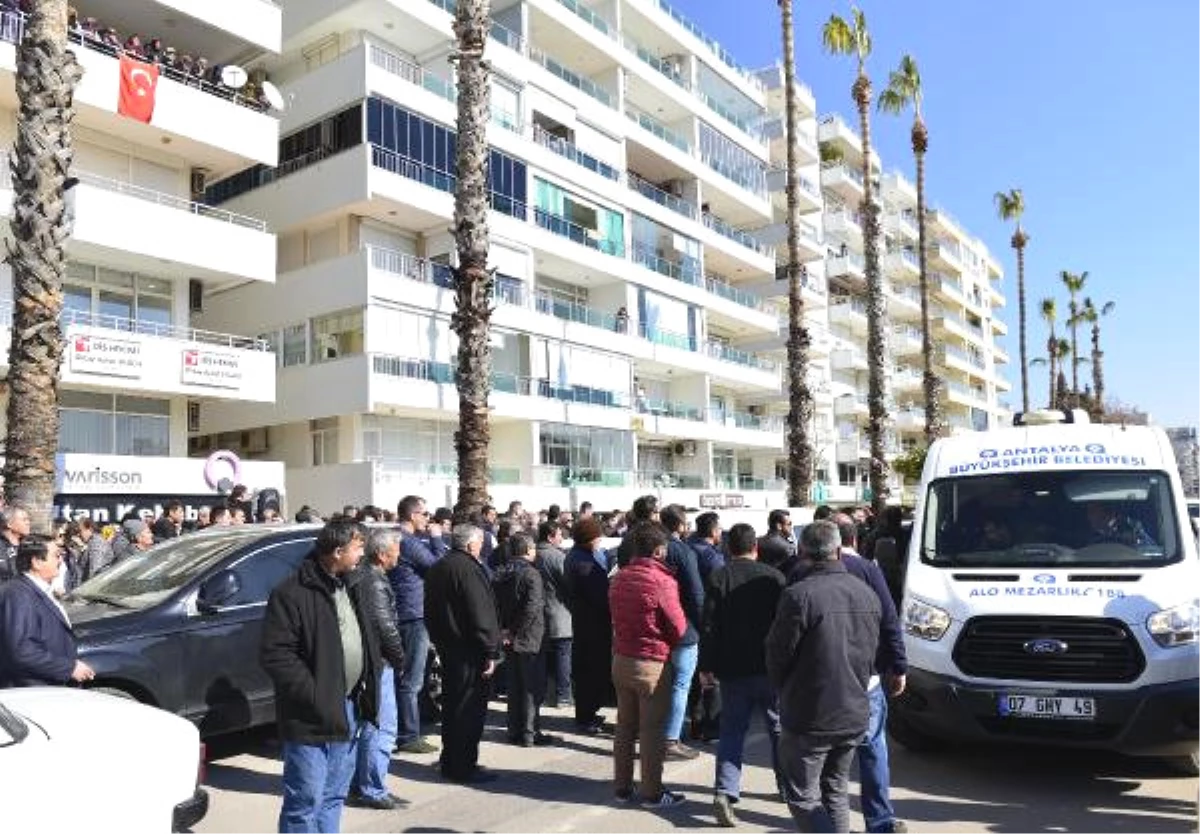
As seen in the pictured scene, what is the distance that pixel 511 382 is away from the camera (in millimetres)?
31359

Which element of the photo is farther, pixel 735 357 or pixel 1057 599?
pixel 735 357

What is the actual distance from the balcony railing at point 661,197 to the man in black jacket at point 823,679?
3504 centimetres

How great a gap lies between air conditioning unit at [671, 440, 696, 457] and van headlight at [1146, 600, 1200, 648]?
3644 cm

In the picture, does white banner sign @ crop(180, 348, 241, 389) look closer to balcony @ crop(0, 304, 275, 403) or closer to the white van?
balcony @ crop(0, 304, 275, 403)

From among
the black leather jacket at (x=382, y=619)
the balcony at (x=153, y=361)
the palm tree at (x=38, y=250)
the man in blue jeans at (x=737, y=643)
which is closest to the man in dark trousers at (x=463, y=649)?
the black leather jacket at (x=382, y=619)

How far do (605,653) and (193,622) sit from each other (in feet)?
11.1

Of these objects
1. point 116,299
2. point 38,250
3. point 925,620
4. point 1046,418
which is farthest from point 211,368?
point 925,620

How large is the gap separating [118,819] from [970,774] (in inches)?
216

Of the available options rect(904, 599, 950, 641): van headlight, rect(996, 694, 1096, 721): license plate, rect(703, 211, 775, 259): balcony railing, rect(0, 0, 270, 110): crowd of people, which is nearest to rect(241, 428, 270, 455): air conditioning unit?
rect(0, 0, 270, 110): crowd of people

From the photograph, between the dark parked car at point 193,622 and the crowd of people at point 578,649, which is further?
the dark parked car at point 193,622

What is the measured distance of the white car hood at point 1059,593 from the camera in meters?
6.26

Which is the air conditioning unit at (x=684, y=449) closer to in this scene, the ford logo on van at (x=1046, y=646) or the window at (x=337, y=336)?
the window at (x=337, y=336)

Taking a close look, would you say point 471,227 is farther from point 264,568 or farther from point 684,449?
point 684,449

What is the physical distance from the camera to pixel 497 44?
105ft
